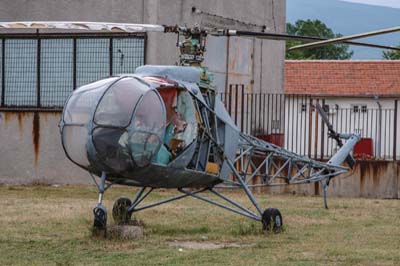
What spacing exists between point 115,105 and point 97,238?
1.68 metres

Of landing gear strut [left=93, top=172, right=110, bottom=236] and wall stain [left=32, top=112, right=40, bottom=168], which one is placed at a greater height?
wall stain [left=32, top=112, right=40, bottom=168]

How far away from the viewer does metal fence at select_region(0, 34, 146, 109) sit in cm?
2277

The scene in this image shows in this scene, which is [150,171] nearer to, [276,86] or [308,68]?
[276,86]

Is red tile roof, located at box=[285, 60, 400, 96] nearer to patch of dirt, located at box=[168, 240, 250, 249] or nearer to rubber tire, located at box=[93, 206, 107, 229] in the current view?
patch of dirt, located at box=[168, 240, 250, 249]

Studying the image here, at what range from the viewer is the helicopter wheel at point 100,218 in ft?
40.8

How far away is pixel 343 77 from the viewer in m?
58.4

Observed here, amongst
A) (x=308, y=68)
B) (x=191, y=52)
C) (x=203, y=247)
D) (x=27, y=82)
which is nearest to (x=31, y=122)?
(x=27, y=82)

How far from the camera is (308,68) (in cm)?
6059

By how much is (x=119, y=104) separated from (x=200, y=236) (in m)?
2.30

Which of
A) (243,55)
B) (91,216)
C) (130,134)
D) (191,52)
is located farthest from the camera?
(243,55)

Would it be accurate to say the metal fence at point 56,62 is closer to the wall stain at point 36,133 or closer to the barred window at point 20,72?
the barred window at point 20,72

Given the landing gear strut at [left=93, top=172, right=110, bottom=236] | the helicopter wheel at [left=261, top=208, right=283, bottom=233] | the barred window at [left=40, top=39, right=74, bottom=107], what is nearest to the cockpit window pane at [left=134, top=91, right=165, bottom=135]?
the landing gear strut at [left=93, top=172, right=110, bottom=236]

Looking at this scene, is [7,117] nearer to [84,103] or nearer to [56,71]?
[56,71]

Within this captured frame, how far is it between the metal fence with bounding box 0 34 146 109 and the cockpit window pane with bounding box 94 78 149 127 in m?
10.4
